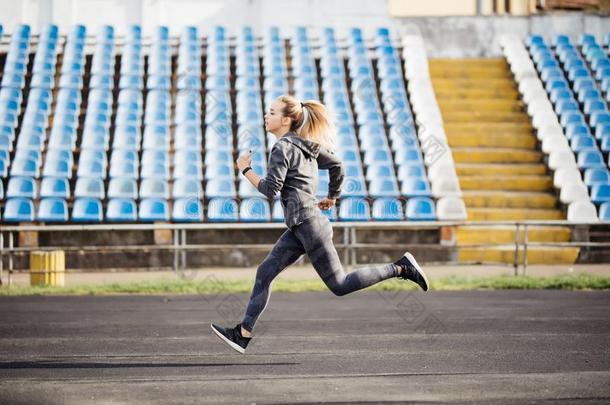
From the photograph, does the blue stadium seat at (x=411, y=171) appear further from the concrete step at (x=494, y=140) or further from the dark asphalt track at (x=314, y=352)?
the dark asphalt track at (x=314, y=352)

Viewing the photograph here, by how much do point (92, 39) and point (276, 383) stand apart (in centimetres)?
1898

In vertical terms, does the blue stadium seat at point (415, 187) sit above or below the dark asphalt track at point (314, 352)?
above

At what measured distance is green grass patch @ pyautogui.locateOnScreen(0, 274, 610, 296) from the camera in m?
11.8

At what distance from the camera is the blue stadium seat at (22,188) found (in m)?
16.1

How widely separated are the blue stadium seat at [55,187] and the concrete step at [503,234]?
25.0 feet

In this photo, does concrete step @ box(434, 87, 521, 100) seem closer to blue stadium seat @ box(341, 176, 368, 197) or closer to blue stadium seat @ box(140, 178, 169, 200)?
blue stadium seat @ box(341, 176, 368, 197)

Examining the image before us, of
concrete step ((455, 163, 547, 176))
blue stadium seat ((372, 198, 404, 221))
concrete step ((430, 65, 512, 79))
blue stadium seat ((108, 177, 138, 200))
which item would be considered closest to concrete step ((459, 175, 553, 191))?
concrete step ((455, 163, 547, 176))

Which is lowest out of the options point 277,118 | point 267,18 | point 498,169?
point 277,118

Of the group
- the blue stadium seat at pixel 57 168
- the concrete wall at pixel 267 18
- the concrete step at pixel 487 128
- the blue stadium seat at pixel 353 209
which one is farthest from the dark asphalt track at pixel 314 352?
the concrete wall at pixel 267 18

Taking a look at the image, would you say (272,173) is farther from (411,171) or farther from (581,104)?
(581,104)

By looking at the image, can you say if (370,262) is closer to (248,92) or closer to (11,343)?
(248,92)

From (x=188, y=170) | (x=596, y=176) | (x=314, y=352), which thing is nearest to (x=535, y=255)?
(x=596, y=176)

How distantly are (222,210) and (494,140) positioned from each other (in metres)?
7.05

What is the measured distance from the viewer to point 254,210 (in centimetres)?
1617
